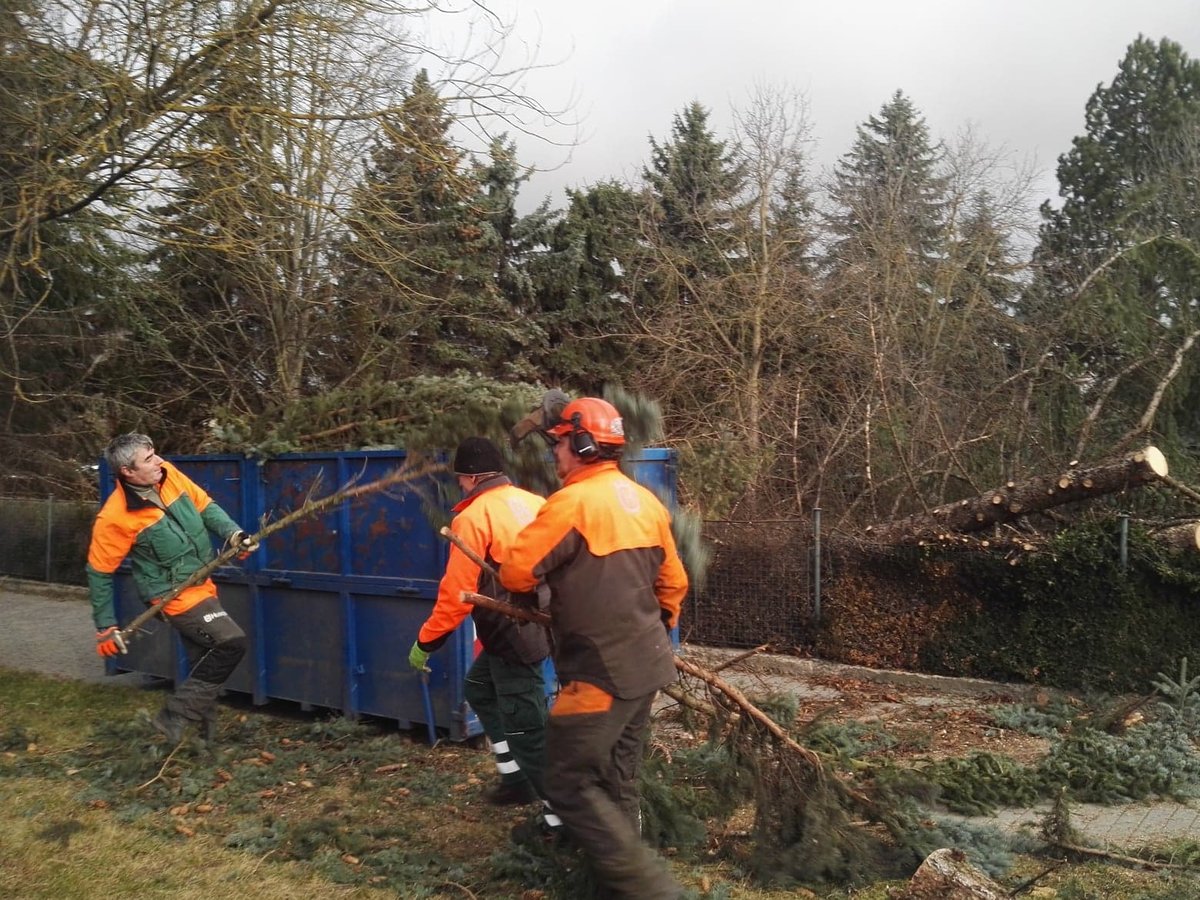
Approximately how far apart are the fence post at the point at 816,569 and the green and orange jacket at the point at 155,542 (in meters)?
5.25

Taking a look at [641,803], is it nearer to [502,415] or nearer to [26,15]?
[502,415]

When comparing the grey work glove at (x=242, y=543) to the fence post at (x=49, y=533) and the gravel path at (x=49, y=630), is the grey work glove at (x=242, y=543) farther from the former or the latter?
the fence post at (x=49, y=533)

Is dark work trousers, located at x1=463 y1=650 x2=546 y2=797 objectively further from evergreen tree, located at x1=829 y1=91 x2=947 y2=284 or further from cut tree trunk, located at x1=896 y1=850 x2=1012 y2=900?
evergreen tree, located at x1=829 y1=91 x2=947 y2=284

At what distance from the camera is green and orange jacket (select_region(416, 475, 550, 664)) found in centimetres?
476

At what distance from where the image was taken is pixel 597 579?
3.51m

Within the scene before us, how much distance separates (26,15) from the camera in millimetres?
8188

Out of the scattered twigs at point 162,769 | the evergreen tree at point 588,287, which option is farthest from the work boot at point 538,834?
the evergreen tree at point 588,287

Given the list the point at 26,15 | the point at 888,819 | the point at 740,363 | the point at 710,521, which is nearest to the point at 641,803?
the point at 888,819

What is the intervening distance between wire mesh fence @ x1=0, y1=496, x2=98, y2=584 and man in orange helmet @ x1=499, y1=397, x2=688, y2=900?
13.8 meters

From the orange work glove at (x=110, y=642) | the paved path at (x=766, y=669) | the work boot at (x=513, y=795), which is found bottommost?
the paved path at (x=766, y=669)

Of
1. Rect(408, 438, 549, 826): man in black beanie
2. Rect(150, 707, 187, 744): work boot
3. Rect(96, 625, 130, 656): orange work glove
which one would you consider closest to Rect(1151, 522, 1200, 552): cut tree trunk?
Rect(408, 438, 549, 826): man in black beanie

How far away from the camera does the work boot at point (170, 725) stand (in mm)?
5965

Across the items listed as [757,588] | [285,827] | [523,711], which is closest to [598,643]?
[523,711]

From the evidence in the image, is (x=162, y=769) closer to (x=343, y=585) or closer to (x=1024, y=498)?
(x=343, y=585)
